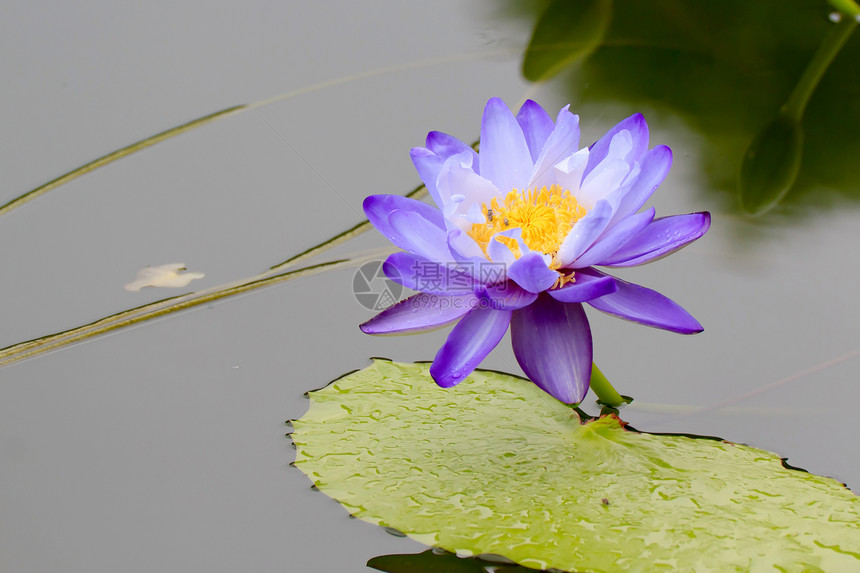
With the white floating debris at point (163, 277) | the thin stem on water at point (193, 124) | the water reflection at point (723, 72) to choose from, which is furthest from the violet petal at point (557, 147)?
the thin stem on water at point (193, 124)

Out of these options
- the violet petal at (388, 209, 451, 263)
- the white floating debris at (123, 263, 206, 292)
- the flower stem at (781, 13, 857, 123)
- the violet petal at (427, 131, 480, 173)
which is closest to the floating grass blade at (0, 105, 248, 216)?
the white floating debris at (123, 263, 206, 292)

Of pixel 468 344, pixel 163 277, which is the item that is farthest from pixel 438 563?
pixel 163 277

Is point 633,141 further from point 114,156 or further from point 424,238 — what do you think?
point 114,156

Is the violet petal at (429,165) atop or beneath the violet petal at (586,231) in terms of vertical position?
atop

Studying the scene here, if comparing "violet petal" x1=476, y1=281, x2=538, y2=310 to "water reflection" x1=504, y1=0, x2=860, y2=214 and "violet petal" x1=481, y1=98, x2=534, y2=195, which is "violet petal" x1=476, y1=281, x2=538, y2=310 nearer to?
"violet petal" x1=481, y1=98, x2=534, y2=195

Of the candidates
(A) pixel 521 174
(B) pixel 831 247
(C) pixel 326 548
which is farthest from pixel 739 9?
(C) pixel 326 548

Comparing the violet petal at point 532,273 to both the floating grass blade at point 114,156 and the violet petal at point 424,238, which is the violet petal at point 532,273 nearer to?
the violet petal at point 424,238

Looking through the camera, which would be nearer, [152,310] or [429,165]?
[429,165]

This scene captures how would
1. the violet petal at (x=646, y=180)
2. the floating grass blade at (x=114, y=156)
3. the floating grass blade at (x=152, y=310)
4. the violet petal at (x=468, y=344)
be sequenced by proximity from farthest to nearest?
the floating grass blade at (x=114, y=156), the floating grass blade at (x=152, y=310), the violet petal at (x=646, y=180), the violet petal at (x=468, y=344)
